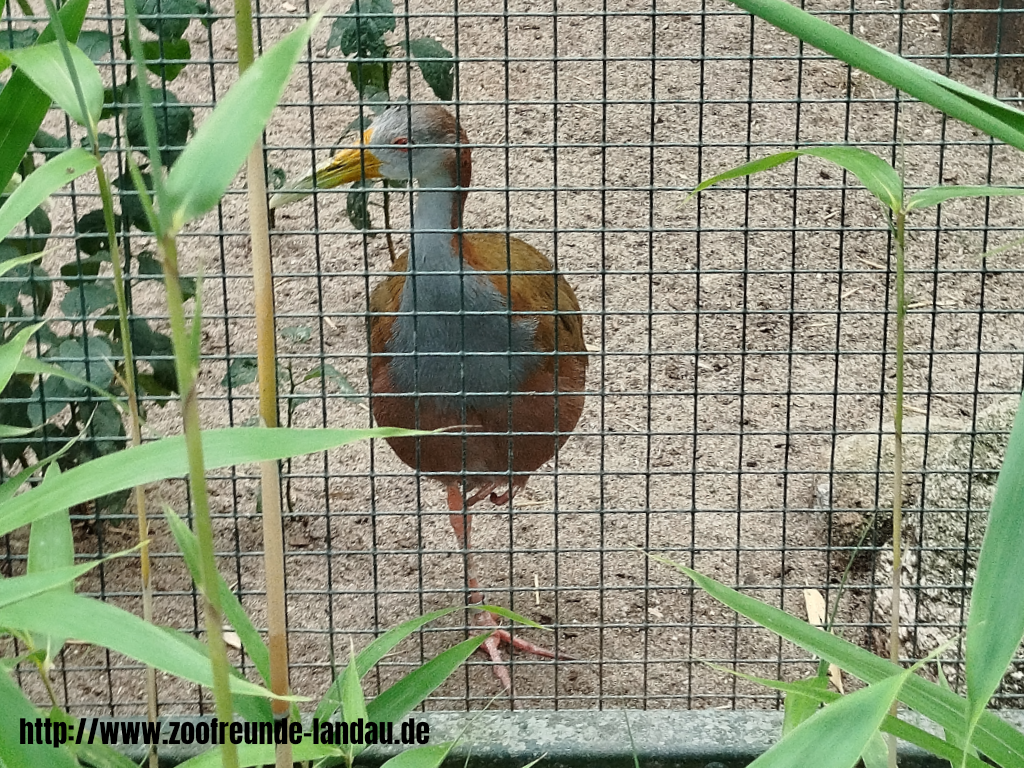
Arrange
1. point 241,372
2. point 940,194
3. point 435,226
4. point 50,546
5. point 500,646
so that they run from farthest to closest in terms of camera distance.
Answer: point 500,646 → point 435,226 → point 241,372 → point 50,546 → point 940,194

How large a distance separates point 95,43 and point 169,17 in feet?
0.50

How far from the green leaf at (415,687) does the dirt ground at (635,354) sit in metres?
0.82

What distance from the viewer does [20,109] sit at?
3.59ft

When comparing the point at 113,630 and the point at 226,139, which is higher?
the point at 226,139

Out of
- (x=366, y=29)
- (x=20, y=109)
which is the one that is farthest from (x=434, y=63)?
(x=20, y=109)

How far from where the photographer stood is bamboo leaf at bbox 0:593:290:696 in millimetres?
868

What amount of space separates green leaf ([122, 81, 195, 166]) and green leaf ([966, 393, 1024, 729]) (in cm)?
171

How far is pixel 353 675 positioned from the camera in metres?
1.20

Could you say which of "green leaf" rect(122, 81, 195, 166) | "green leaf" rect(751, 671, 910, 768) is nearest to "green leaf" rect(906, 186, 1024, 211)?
"green leaf" rect(751, 671, 910, 768)

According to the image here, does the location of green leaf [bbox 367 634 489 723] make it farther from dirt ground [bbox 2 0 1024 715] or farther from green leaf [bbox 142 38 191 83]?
green leaf [bbox 142 38 191 83]

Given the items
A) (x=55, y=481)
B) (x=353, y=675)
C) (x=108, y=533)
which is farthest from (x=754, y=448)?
(x=55, y=481)

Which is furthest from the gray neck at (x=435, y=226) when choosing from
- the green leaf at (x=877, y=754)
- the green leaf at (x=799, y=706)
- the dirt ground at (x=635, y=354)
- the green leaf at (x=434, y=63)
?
the green leaf at (x=877, y=754)

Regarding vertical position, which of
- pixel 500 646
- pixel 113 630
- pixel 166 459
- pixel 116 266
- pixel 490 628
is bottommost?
pixel 500 646

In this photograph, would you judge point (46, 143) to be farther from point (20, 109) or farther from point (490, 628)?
point (490, 628)
